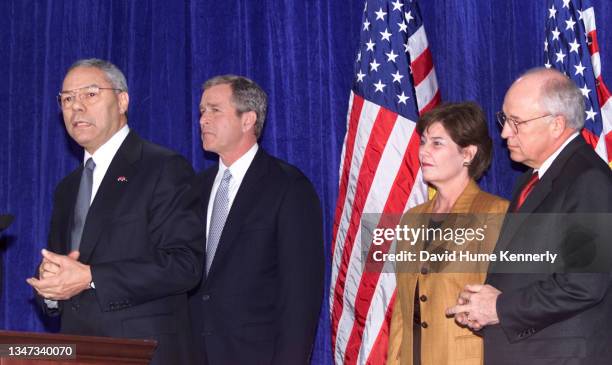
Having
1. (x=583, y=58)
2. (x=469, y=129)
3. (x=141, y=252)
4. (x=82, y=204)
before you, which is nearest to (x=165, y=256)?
(x=141, y=252)

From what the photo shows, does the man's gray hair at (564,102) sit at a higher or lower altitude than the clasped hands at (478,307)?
higher

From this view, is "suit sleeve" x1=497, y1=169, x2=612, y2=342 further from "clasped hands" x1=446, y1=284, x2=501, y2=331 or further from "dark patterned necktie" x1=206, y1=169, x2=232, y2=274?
"dark patterned necktie" x1=206, y1=169, x2=232, y2=274

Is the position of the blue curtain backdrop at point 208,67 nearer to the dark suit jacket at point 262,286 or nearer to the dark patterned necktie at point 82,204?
the dark suit jacket at point 262,286

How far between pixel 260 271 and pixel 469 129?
3.73ft

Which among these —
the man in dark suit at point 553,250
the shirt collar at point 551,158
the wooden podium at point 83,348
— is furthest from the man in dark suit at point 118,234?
the shirt collar at point 551,158

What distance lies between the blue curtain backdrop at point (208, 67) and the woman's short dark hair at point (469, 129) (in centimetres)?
89

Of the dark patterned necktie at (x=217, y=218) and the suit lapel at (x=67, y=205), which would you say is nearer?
the suit lapel at (x=67, y=205)

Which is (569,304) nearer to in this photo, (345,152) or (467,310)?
→ (467,310)

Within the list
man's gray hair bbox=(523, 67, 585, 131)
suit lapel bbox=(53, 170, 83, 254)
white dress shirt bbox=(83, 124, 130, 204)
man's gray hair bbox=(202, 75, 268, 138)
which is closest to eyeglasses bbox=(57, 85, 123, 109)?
white dress shirt bbox=(83, 124, 130, 204)

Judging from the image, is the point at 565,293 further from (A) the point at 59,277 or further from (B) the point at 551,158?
(A) the point at 59,277

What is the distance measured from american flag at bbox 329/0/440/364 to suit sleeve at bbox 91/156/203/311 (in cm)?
134

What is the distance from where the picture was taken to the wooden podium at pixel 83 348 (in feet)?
8.97

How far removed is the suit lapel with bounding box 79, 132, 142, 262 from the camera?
3.64 metres

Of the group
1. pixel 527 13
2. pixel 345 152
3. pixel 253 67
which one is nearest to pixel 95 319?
pixel 345 152
